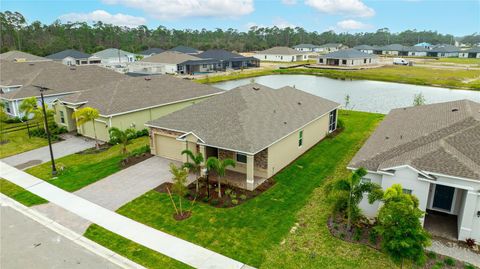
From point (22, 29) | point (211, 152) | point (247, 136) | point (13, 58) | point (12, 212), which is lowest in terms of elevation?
point (12, 212)

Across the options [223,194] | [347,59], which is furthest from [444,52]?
[223,194]

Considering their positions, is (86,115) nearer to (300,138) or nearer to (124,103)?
(124,103)

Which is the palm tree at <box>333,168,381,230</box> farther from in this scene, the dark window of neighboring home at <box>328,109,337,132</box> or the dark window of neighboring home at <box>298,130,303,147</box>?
the dark window of neighboring home at <box>328,109,337,132</box>

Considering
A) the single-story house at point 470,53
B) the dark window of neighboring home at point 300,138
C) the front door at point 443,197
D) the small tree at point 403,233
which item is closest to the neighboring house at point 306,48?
the single-story house at point 470,53

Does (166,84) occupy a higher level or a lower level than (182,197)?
higher

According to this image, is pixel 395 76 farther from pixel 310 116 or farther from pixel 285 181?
pixel 285 181

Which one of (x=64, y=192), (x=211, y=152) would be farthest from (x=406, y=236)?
(x=64, y=192)
